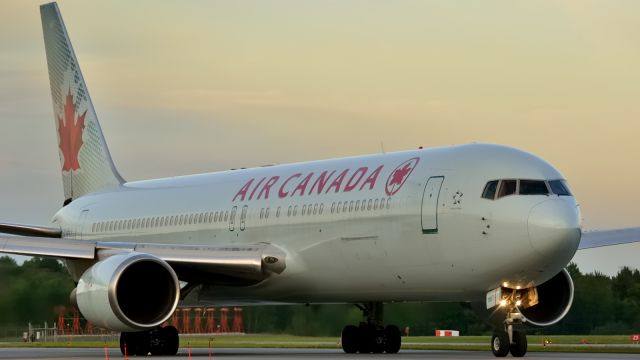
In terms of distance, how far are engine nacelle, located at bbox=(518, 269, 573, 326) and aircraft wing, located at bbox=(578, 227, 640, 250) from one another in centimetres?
173

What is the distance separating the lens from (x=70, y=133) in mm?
37312

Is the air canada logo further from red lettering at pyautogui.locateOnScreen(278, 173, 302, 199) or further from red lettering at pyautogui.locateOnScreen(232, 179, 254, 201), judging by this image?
red lettering at pyautogui.locateOnScreen(232, 179, 254, 201)

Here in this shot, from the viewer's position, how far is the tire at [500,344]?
917 inches

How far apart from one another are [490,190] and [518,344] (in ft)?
9.23

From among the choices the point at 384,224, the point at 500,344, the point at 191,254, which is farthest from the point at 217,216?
the point at 500,344

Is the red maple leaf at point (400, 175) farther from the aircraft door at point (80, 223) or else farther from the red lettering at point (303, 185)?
the aircraft door at point (80, 223)

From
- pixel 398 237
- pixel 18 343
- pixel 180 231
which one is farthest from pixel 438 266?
pixel 18 343

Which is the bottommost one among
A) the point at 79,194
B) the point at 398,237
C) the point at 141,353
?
the point at 141,353

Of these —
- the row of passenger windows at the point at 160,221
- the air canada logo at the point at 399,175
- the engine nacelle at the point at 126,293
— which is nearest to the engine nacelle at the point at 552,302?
the air canada logo at the point at 399,175

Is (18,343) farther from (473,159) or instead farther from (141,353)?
(473,159)

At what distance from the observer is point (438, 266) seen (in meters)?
24.3

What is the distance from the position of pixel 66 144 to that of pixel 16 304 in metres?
5.72

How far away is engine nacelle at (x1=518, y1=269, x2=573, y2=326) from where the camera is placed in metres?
26.1

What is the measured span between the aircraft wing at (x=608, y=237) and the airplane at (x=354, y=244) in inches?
1.3
